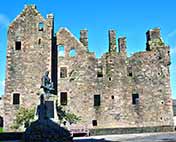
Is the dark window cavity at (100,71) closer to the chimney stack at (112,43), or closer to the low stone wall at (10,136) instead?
the chimney stack at (112,43)

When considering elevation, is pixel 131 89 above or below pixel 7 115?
above

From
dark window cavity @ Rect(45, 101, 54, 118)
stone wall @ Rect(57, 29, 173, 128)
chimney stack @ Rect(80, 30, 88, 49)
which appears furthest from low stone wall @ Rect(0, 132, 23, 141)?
chimney stack @ Rect(80, 30, 88, 49)

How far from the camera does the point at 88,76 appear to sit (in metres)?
38.1

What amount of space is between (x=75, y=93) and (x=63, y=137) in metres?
19.4

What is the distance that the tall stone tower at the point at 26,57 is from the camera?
3506 cm

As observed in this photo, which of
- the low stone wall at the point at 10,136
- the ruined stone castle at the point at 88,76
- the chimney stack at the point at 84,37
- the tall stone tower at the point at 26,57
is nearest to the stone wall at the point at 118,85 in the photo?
the ruined stone castle at the point at 88,76

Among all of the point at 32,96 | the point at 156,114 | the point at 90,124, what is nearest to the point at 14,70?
the point at 32,96

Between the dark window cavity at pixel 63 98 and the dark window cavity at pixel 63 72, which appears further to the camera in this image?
the dark window cavity at pixel 63 72

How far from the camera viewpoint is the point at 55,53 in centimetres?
3928

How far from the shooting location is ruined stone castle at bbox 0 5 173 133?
35781 millimetres

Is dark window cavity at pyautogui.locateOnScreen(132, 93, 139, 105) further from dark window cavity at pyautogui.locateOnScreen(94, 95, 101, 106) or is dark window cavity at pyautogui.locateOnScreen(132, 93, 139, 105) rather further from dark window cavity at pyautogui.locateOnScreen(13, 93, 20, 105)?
dark window cavity at pyautogui.locateOnScreen(13, 93, 20, 105)

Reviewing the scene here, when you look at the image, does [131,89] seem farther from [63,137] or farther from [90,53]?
[63,137]

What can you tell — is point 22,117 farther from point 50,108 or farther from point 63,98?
point 50,108

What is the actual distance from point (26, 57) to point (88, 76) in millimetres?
7740
